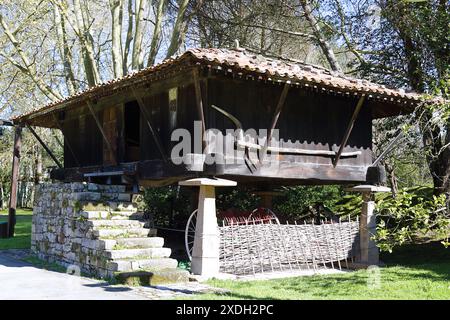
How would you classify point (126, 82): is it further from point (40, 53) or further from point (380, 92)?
point (40, 53)

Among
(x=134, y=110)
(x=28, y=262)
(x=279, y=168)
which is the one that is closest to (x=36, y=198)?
(x=28, y=262)

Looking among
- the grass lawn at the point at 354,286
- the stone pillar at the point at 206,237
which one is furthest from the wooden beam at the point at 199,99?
the grass lawn at the point at 354,286

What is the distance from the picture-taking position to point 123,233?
8.30m

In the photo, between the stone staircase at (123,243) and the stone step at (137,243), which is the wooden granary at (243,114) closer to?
the stone staircase at (123,243)

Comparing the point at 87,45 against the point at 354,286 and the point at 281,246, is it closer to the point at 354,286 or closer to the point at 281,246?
the point at 281,246

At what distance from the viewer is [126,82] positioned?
840 cm

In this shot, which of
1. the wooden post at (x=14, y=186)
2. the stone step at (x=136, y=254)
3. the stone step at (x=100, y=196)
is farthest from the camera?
the wooden post at (x=14, y=186)

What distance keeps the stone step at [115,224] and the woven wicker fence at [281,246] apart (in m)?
1.55

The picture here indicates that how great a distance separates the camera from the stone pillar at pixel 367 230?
32.9 feet

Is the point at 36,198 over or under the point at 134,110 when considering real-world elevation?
under

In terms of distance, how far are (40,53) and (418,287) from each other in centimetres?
1563

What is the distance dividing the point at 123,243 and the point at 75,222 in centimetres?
133

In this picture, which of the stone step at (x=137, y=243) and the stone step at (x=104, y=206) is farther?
the stone step at (x=104, y=206)
